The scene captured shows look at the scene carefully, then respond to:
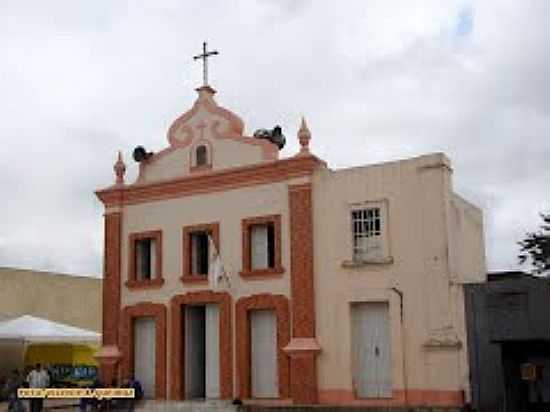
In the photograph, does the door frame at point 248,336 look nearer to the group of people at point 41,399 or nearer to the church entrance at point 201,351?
the church entrance at point 201,351

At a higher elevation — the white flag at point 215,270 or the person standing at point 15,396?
the white flag at point 215,270

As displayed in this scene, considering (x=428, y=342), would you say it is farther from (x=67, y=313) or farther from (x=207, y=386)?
(x=67, y=313)

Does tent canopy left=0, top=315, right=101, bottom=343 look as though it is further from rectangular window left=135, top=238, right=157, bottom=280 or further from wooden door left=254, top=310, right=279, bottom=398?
wooden door left=254, top=310, right=279, bottom=398

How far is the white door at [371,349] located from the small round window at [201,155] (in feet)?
21.7

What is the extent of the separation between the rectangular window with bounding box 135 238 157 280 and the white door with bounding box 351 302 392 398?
23.3 ft

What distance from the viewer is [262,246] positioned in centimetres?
2448

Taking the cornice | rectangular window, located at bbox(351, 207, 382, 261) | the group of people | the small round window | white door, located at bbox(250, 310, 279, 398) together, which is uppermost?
the small round window

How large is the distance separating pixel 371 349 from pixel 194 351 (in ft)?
19.3

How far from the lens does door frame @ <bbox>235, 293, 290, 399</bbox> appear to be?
23.2 m

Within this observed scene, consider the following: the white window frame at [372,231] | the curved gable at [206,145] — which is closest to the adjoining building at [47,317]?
the curved gable at [206,145]

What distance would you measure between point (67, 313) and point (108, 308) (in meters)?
13.3

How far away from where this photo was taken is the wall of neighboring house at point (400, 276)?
68.9 feet

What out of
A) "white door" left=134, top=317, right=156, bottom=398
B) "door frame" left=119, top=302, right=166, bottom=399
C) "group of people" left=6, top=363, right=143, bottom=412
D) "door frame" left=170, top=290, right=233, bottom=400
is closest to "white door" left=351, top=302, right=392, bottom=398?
"door frame" left=170, top=290, right=233, bottom=400

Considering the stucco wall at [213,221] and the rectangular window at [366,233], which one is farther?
the stucco wall at [213,221]
